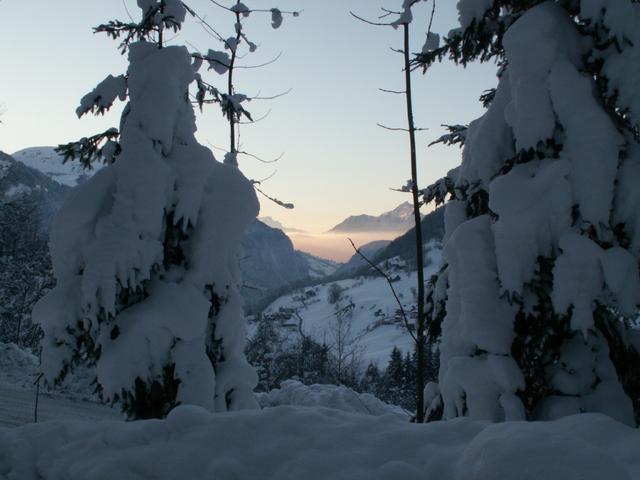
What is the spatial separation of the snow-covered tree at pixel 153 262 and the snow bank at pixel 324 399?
29.7 feet

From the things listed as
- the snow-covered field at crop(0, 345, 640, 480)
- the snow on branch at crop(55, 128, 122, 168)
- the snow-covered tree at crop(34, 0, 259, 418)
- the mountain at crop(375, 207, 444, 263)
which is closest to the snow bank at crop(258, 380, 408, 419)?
the snow-covered tree at crop(34, 0, 259, 418)

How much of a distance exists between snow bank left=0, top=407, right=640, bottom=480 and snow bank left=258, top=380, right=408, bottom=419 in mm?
12597

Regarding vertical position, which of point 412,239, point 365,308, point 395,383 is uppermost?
point 412,239

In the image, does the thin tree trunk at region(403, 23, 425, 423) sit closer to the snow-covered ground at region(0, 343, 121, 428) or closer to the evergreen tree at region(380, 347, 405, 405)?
the snow-covered ground at region(0, 343, 121, 428)

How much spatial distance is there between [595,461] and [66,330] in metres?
6.15

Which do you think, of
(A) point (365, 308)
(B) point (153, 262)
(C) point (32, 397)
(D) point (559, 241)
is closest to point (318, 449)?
(D) point (559, 241)

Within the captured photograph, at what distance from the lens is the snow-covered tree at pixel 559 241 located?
456 centimetres

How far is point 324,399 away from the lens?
1584 cm

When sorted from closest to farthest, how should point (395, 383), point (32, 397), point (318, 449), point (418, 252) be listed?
point (318, 449)
point (418, 252)
point (32, 397)
point (395, 383)

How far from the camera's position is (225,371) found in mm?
7090

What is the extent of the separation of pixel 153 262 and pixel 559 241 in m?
4.92

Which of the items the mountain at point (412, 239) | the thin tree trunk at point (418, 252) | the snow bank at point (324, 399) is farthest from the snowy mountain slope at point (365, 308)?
the thin tree trunk at point (418, 252)

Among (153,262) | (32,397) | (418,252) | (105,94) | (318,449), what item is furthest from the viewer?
(32,397)

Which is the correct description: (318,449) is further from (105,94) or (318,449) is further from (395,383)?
(395,383)
